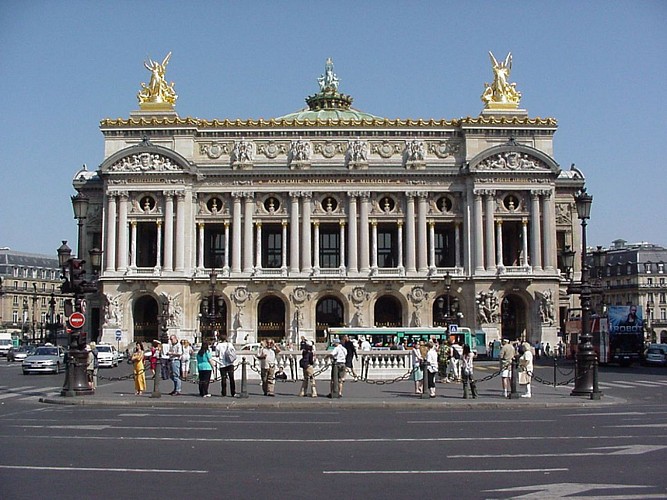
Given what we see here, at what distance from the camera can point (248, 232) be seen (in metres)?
81.3

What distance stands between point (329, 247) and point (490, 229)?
1597cm

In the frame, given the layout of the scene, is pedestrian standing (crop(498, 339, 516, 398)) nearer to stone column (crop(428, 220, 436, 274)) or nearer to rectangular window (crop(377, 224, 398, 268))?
stone column (crop(428, 220, 436, 274))

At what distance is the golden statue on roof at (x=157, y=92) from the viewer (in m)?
84.0

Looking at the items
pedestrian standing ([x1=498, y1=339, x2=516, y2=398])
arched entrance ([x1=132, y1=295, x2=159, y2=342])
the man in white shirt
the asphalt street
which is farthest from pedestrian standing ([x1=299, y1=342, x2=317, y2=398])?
arched entrance ([x1=132, y1=295, x2=159, y2=342])

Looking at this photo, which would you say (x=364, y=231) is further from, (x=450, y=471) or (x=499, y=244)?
(x=450, y=471)

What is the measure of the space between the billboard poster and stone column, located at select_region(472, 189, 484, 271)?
16.6 meters

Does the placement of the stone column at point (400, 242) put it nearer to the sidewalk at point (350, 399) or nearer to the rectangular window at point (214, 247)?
the rectangular window at point (214, 247)

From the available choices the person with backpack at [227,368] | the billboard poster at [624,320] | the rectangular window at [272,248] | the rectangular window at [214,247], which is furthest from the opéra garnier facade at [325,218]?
the person with backpack at [227,368]

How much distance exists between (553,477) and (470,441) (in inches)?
196

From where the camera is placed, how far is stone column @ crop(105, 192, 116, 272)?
263 ft

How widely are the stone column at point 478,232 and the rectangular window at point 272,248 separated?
18.9 metres

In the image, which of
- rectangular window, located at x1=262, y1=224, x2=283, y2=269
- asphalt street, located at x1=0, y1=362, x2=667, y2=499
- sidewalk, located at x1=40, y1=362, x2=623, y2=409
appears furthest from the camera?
rectangular window, located at x1=262, y1=224, x2=283, y2=269

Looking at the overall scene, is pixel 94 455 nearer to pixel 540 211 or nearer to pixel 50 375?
pixel 50 375

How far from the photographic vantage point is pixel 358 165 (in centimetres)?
8144
